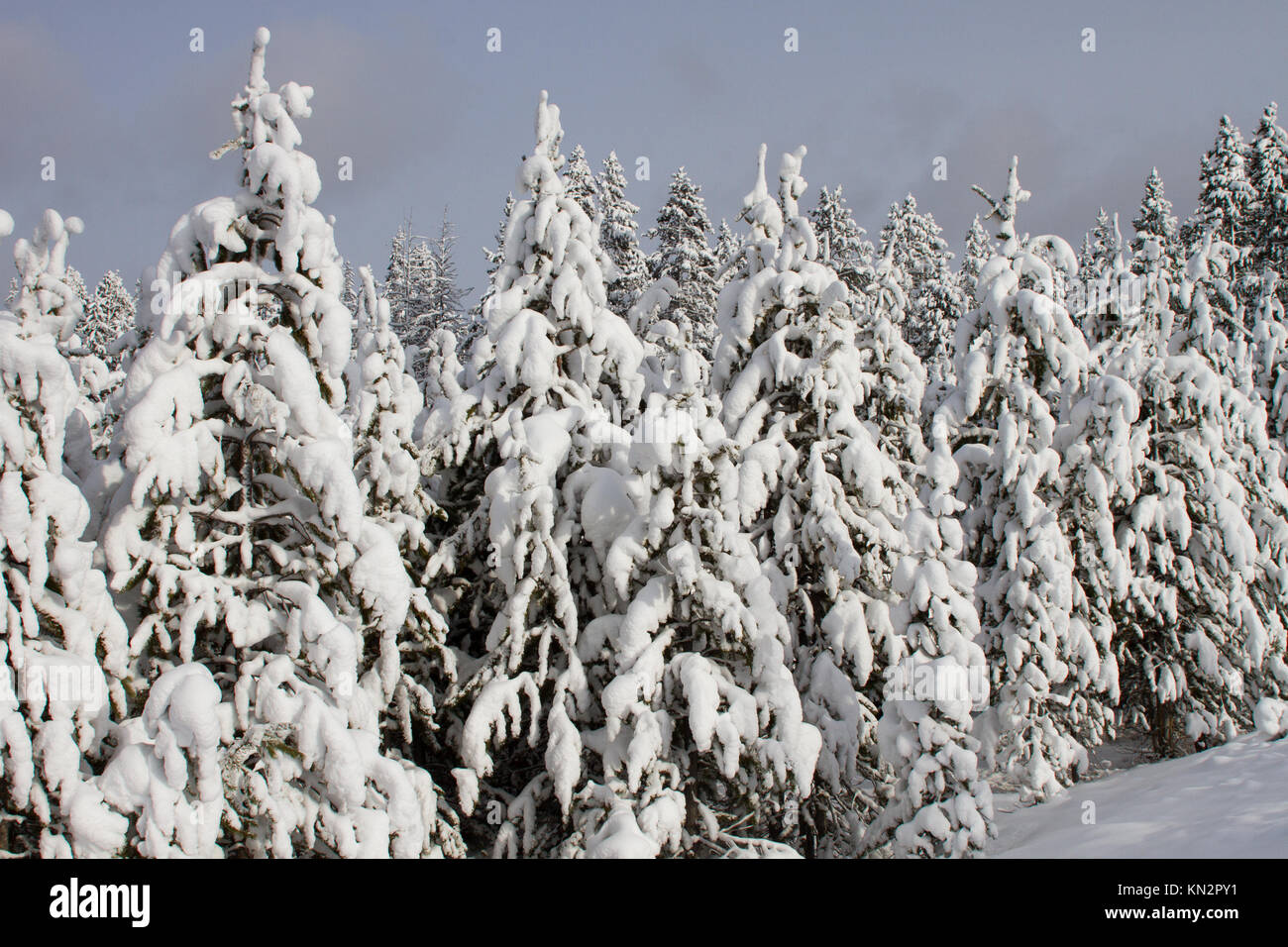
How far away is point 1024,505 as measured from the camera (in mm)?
16109

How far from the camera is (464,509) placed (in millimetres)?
14039

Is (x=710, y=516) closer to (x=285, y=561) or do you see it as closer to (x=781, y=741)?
(x=781, y=741)

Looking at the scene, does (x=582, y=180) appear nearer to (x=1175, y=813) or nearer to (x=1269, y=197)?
(x=1269, y=197)

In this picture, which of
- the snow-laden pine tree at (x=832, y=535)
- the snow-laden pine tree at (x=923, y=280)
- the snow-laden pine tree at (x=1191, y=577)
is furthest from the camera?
the snow-laden pine tree at (x=923, y=280)

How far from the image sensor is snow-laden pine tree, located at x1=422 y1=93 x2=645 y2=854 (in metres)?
10.9

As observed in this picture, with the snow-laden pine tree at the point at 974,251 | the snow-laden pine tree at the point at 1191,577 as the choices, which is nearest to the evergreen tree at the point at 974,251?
the snow-laden pine tree at the point at 974,251

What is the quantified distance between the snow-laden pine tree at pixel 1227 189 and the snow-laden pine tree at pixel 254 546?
137ft

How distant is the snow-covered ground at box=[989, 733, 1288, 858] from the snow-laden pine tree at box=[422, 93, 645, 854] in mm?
6788

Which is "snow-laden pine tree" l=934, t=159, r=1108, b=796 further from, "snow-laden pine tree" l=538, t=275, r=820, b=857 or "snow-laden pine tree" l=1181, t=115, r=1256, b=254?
"snow-laden pine tree" l=1181, t=115, r=1256, b=254

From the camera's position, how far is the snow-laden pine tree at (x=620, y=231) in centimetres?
3641

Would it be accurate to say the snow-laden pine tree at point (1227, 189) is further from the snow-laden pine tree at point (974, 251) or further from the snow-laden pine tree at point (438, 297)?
the snow-laden pine tree at point (438, 297)

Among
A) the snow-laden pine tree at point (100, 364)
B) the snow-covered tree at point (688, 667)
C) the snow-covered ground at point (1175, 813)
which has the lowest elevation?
the snow-covered ground at point (1175, 813)

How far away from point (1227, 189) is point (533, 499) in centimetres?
4180
